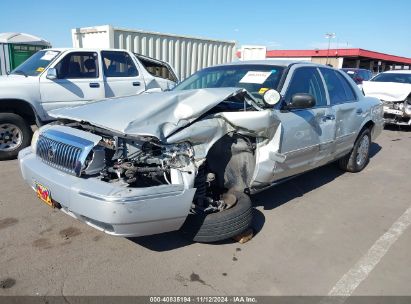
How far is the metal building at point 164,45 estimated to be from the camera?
9.16 m

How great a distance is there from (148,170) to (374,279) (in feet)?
6.73

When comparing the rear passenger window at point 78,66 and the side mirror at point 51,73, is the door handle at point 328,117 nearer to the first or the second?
the rear passenger window at point 78,66

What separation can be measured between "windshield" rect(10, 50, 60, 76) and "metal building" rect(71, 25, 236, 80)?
246 cm

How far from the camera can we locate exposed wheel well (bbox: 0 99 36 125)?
6008 mm

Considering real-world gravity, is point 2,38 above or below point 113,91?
above

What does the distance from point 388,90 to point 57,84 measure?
8.49 m

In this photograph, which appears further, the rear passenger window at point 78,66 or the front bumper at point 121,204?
the rear passenger window at point 78,66

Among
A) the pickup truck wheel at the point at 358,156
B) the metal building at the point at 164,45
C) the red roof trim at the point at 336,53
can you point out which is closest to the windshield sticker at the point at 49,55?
the metal building at the point at 164,45

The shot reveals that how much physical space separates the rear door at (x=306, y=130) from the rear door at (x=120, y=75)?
3.87 meters

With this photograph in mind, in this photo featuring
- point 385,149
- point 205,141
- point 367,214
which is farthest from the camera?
point 385,149

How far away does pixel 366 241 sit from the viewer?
368 centimetres

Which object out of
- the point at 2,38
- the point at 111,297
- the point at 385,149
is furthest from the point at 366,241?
the point at 2,38

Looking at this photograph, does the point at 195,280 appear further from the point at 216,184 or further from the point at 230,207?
the point at 216,184

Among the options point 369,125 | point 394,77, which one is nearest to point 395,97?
point 394,77
